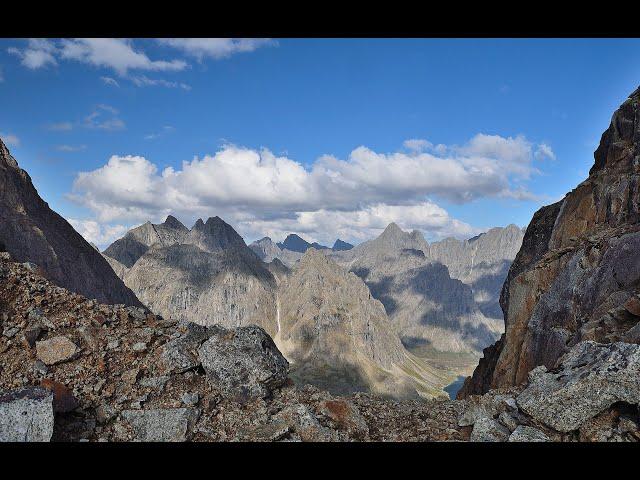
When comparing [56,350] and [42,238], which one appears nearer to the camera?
[56,350]

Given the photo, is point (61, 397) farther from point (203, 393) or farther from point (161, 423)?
point (203, 393)

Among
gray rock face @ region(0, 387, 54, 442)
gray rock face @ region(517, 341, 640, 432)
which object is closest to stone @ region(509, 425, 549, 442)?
gray rock face @ region(517, 341, 640, 432)

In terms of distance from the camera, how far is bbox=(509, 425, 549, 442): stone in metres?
10.3

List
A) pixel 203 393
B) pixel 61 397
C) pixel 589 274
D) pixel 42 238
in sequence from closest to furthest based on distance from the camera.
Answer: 1. pixel 61 397
2. pixel 203 393
3. pixel 589 274
4. pixel 42 238

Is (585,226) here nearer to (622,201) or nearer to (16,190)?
(622,201)

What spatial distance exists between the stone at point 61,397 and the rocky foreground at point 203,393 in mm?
33

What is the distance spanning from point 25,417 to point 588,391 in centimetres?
1368

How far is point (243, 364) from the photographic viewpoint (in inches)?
560

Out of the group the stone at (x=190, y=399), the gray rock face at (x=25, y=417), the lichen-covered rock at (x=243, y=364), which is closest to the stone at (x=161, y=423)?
the stone at (x=190, y=399)

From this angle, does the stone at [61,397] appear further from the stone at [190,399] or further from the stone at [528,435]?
the stone at [528,435]

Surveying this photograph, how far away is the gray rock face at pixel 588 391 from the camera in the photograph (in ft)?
33.2

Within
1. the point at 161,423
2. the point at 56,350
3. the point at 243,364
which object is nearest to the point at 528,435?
the point at 243,364
